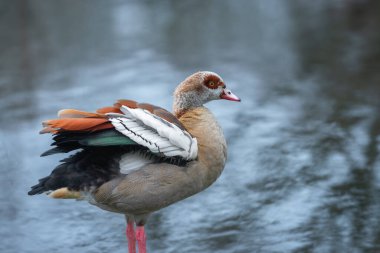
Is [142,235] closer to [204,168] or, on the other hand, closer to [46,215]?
[204,168]

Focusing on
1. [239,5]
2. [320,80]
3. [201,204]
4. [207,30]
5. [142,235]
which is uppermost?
[239,5]

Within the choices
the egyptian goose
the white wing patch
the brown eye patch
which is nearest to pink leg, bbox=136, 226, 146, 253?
the egyptian goose

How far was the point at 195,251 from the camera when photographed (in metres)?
5.24

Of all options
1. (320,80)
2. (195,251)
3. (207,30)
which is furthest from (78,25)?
(195,251)

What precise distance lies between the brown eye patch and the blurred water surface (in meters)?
1.14

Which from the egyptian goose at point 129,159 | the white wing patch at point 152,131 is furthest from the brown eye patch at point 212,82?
the white wing patch at point 152,131

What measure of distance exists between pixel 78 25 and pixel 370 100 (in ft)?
15.9

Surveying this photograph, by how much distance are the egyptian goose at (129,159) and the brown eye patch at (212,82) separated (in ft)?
1.21

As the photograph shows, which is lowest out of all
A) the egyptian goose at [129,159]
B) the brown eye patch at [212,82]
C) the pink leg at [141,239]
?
the pink leg at [141,239]

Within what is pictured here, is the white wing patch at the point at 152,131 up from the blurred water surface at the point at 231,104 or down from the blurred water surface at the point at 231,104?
down

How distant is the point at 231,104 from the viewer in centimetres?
810

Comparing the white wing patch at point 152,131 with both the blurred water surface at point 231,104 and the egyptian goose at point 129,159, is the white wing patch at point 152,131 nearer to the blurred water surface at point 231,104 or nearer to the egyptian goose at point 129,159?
the egyptian goose at point 129,159

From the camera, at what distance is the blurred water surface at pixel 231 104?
18.2 feet

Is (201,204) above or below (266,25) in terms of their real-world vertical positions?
below
